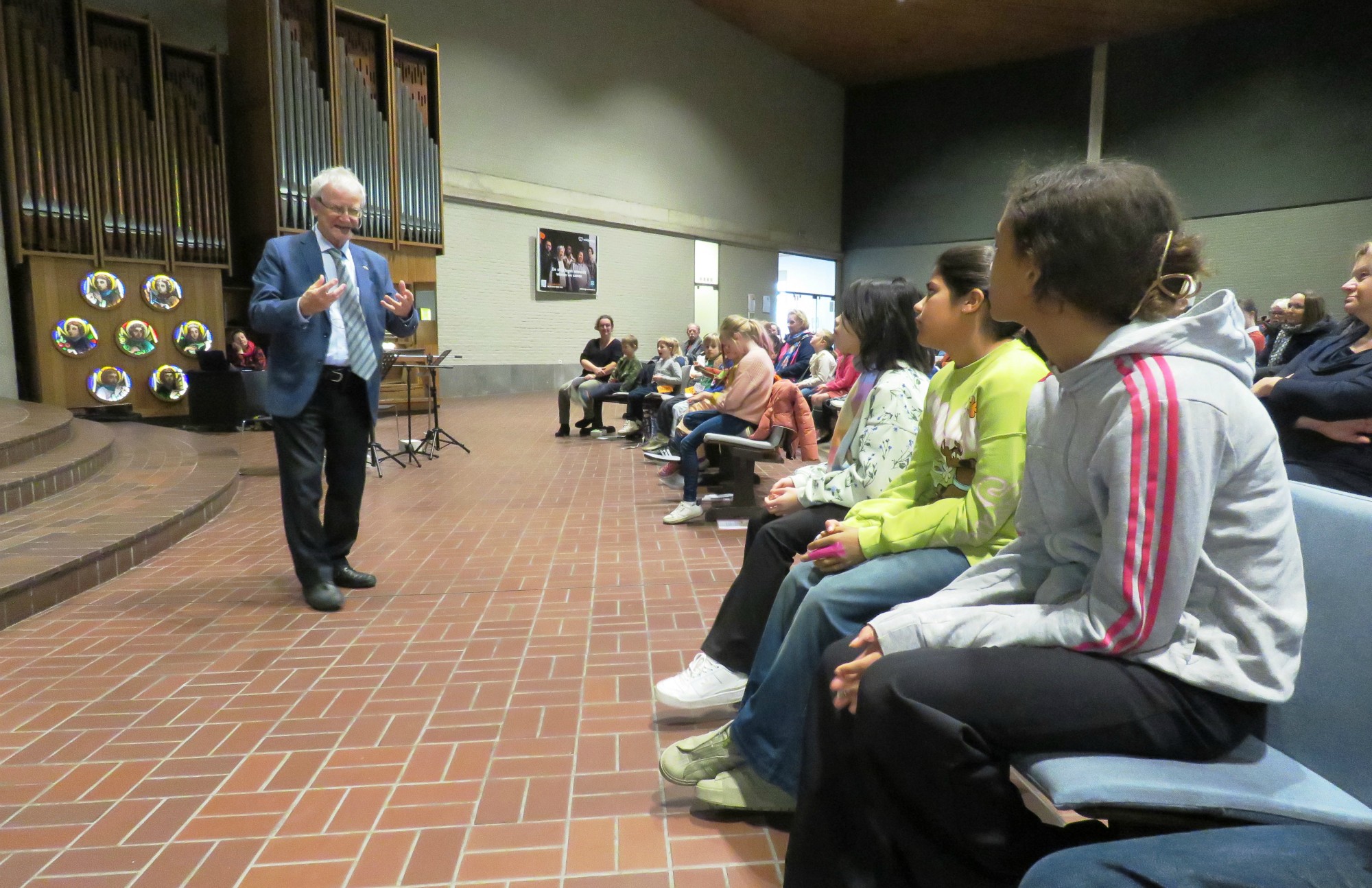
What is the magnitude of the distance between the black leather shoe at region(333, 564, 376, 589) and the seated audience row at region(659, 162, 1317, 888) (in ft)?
9.19

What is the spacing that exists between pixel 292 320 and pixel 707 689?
88.5 inches

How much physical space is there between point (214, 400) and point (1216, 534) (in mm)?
9496

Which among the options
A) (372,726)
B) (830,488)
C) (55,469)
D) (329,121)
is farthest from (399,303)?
(329,121)

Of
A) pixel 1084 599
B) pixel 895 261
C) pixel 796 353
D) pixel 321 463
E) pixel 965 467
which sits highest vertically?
pixel 895 261

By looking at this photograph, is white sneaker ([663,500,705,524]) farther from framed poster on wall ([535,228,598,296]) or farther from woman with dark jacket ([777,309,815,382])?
framed poster on wall ([535,228,598,296])

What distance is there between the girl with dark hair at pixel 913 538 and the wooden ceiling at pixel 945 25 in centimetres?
1521

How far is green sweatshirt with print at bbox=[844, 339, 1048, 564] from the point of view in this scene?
1767 mm

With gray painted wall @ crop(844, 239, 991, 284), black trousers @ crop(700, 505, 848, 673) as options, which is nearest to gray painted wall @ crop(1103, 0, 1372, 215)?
gray painted wall @ crop(844, 239, 991, 284)

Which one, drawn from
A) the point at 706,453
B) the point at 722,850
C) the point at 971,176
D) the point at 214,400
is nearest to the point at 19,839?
the point at 722,850

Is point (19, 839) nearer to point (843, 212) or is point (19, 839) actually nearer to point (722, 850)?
point (722, 850)

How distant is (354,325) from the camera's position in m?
3.54

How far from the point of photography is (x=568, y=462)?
730 centimetres

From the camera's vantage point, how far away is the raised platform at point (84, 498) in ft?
11.6

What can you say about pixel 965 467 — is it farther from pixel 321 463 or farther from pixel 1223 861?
pixel 321 463
